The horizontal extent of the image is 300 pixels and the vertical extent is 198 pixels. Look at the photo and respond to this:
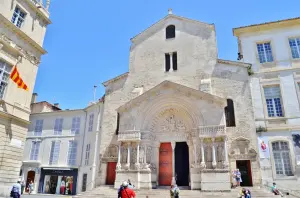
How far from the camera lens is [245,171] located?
1456 cm

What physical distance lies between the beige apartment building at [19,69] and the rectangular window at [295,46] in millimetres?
16713

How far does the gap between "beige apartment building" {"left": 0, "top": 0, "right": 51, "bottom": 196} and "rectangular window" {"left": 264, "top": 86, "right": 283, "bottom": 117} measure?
15.1 metres

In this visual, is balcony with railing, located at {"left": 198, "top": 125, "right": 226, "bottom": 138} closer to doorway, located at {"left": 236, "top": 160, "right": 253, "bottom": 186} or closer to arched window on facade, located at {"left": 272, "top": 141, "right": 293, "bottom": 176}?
doorway, located at {"left": 236, "top": 160, "right": 253, "bottom": 186}

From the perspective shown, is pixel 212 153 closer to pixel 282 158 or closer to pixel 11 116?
pixel 282 158

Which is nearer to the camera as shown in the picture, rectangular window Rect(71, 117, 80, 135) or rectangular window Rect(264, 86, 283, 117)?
rectangular window Rect(264, 86, 283, 117)

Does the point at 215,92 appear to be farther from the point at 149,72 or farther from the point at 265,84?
the point at 149,72

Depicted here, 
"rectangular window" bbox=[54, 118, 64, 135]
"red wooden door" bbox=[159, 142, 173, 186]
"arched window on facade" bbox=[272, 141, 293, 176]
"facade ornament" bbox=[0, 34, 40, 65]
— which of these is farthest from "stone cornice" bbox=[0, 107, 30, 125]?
"arched window on facade" bbox=[272, 141, 293, 176]

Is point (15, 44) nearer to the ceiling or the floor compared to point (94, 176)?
nearer to the ceiling

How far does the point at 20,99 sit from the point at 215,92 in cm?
1256

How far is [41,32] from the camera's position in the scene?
16.8 metres

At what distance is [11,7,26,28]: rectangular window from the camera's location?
14845 millimetres

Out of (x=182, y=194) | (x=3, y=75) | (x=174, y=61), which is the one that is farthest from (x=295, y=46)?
(x=3, y=75)

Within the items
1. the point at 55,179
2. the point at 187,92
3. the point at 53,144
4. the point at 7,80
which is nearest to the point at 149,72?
the point at 187,92

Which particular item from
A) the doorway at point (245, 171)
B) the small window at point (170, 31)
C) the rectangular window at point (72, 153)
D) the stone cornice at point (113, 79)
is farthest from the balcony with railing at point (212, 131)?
the rectangular window at point (72, 153)
